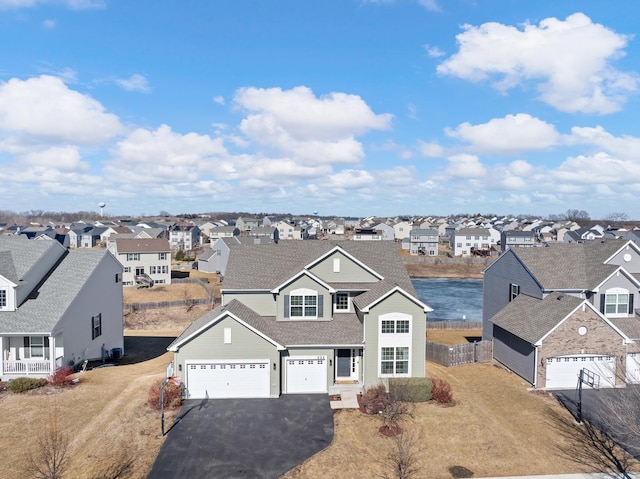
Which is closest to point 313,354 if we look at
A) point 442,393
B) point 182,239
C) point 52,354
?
→ point 442,393

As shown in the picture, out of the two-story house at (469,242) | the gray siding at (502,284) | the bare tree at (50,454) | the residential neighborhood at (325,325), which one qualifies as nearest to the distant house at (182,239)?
the two-story house at (469,242)

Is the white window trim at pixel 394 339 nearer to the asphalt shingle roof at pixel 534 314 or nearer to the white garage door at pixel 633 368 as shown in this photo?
the asphalt shingle roof at pixel 534 314

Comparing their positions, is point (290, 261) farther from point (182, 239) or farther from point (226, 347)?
point (182, 239)

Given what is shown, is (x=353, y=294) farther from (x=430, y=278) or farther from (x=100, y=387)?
(x=430, y=278)

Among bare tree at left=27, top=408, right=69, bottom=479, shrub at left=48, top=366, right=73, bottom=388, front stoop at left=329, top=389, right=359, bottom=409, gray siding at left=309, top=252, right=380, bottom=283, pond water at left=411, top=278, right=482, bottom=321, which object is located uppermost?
gray siding at left=309, top=252, right=380, bottom=283

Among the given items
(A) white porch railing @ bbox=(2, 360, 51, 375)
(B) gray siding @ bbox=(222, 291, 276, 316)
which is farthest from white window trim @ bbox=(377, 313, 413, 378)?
(A) white porch railing @ bbox=(2, 360, 51, 375)

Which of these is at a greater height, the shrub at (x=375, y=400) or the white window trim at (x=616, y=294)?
the white window trim at (x=616, y=294)

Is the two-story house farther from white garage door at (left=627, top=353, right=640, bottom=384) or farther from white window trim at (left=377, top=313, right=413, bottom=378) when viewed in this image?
white window trim at (left=377, top=313, right=413, bottom=378)
